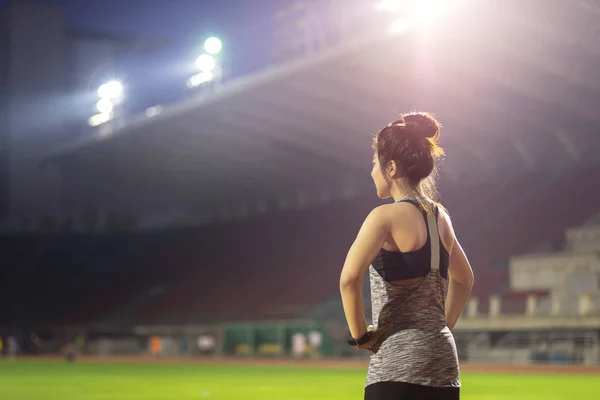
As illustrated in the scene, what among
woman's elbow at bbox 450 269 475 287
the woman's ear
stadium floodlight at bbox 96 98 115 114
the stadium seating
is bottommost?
woman's elbow at bbox 450 269 475 287

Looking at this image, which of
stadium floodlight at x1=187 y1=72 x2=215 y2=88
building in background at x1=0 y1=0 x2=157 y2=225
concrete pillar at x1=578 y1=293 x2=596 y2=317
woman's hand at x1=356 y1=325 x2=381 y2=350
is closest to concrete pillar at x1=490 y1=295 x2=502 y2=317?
concrete pillar at x1=578 y1=293 x2=596 y2=317

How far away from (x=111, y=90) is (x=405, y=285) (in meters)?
54.5

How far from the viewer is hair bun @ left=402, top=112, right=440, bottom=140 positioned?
3400 mm

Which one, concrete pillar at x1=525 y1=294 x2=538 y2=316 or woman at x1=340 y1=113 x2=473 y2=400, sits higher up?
concrete pillar at x1=525 y1=294 x2=538 y2=316

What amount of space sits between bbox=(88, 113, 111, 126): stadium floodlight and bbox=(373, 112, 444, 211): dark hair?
56.5m

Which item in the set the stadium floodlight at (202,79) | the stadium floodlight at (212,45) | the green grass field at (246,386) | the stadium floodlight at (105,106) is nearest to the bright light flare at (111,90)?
the stadium floodlight at (105,106)

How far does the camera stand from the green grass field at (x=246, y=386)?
17.8 m

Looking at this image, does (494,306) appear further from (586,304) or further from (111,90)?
(111,90)

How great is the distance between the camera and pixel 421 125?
3408mm

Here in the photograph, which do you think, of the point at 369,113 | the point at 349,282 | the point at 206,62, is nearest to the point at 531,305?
the point at 369,113

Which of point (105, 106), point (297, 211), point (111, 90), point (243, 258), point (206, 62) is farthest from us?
point (297, 211)

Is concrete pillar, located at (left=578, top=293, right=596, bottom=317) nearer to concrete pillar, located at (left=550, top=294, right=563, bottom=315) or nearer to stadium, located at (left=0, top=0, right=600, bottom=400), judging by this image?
stadium, located at (left=0, top=0, right=600, bottom=400)

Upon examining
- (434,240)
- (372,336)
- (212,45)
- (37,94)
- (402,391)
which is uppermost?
(37,94)

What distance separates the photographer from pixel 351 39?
3762cm
